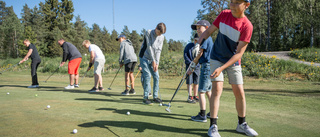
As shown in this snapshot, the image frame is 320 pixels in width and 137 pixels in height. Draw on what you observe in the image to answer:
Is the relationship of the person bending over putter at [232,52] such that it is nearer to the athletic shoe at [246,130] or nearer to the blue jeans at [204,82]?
the athletic shoe at [246,130]

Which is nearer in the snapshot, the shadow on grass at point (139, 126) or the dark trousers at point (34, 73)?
the shadow on grass at point (139, 126)

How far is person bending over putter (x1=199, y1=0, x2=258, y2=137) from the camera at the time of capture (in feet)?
9.97

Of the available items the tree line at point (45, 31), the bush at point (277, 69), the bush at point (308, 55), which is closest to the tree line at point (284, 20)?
the bush at point (308, 55)

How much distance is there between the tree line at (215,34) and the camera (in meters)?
25.8

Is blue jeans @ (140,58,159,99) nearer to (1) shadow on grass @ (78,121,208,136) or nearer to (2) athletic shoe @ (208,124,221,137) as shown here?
(1) shadow on grass @ (78,121,208,136)

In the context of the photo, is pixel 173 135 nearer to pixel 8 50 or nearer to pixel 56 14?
pixel 56 14

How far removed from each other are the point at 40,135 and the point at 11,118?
131 centimetres

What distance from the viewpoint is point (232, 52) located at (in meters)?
3.24

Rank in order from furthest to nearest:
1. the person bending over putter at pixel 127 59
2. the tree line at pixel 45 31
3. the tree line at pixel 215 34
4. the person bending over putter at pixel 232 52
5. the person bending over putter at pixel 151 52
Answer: the tree line at pixel 45 31 < the tree line at pixel 215 34 < the person bending over putter at pixel 127 59 < the person bending over putter at pixel 151 52 < the person bending over putter at pixel 232 52

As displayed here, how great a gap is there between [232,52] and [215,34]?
3285cm

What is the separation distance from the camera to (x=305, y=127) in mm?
3736

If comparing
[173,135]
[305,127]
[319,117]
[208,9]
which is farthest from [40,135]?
[208,9]

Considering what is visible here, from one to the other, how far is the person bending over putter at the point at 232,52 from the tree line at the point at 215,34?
19489 millimetres

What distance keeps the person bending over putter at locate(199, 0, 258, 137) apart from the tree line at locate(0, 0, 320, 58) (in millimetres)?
19489
